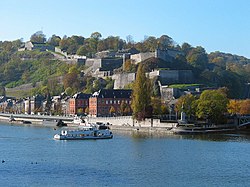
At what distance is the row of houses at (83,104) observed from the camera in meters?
75.8

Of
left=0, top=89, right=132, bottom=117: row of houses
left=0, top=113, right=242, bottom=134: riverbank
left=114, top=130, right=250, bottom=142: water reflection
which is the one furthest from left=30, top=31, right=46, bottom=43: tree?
left=114, top=130, right=250, bottom=142: water reflection

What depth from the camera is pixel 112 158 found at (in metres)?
35.7

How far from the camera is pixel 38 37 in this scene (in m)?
160

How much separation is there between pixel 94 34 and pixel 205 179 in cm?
10851

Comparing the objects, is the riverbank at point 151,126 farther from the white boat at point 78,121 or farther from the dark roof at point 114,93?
the dark roof at point 114,93

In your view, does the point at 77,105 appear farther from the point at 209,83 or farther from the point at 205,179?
the point at 205,179

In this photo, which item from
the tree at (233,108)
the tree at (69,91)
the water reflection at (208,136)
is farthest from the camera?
the tree at (69,91)

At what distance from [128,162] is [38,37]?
426 feet

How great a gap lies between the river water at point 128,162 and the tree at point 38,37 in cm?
11127

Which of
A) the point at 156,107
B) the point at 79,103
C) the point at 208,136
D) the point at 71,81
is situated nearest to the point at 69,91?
the point at 71,81

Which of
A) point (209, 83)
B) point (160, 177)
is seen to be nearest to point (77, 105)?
point (209, 83)

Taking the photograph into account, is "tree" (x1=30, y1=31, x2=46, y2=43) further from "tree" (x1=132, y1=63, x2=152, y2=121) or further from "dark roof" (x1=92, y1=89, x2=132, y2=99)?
"tree" (x1=132, y1=63, x2=152, y2=121)

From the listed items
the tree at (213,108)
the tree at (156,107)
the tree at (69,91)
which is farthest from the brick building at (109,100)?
the tree at (69,91)

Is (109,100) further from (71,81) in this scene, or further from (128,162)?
(128,162)
